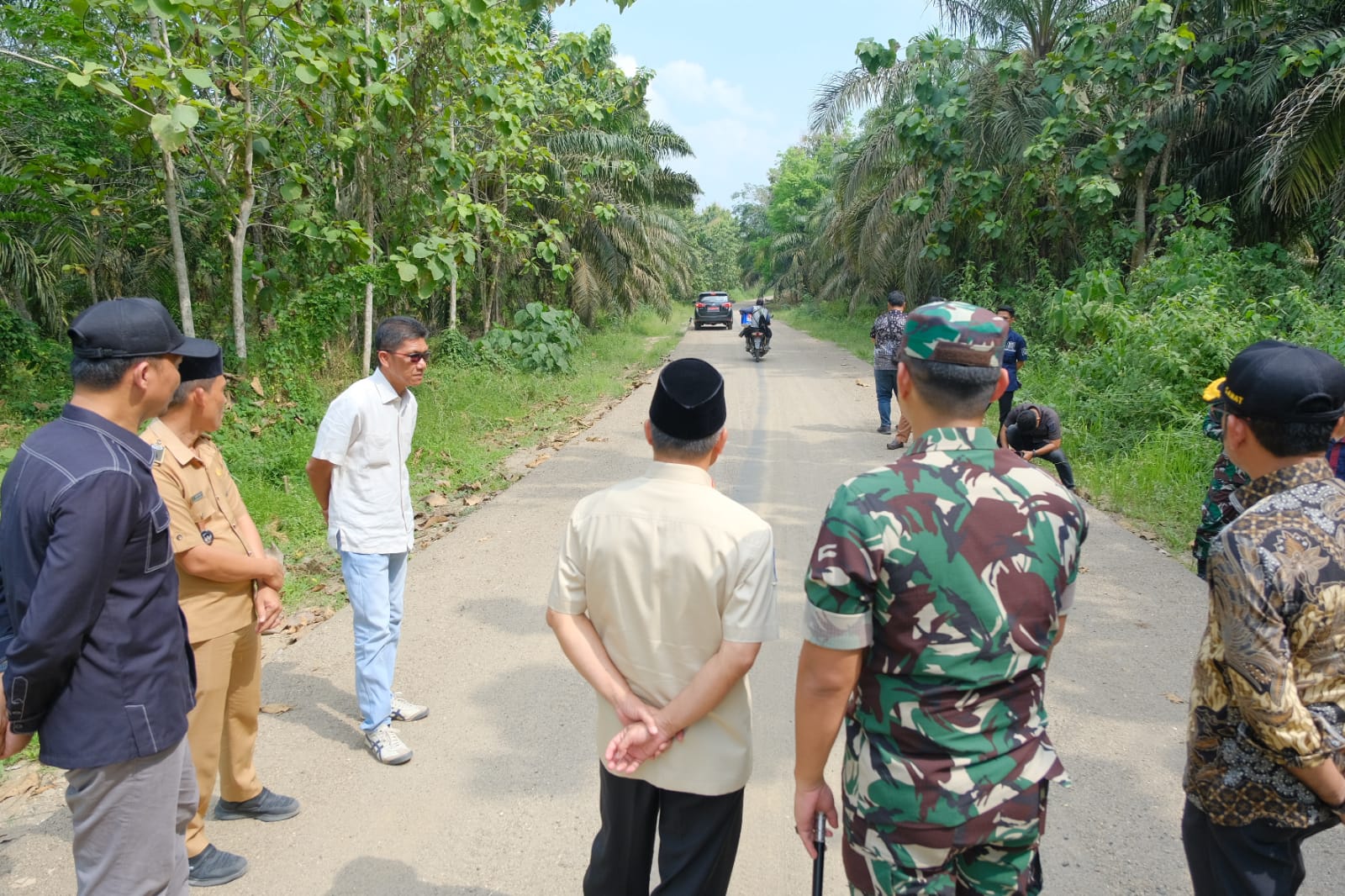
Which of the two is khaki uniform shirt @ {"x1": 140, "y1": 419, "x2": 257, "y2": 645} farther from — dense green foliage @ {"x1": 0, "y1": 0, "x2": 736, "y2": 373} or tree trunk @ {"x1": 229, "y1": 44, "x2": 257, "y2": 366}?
tree trunk @ {"x1": 229, "y1": 44, "x2": 257, "y2": 366}

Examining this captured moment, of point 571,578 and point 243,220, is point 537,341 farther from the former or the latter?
point 571,578

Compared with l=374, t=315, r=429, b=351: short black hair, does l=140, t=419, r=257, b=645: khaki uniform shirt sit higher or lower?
lower

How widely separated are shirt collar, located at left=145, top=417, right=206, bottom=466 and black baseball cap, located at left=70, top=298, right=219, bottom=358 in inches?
29.1

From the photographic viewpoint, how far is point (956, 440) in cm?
188

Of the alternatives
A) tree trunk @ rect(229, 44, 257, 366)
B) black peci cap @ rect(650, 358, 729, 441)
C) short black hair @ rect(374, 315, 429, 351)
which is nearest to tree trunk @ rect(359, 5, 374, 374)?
tree trunk @ rect(229, 44, 257, 366)

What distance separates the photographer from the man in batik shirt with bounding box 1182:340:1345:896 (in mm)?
1894

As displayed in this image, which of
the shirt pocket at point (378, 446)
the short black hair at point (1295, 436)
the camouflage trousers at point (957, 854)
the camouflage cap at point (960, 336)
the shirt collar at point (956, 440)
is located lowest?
the camouflage trousers at point (957, 854)

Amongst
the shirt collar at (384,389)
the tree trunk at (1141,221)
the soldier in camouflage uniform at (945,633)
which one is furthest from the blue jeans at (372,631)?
the tree trunk at (1141,221)

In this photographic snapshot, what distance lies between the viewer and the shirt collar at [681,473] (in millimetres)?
2221

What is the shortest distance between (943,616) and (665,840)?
105 centimetres

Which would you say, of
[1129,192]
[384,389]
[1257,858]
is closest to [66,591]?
[384,389]

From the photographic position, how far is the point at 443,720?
170 inches

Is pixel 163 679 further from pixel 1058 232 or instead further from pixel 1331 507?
pixel 1058 232

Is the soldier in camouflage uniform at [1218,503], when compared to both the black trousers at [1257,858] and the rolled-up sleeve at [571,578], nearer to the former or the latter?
the black trousers at [1257,858]
